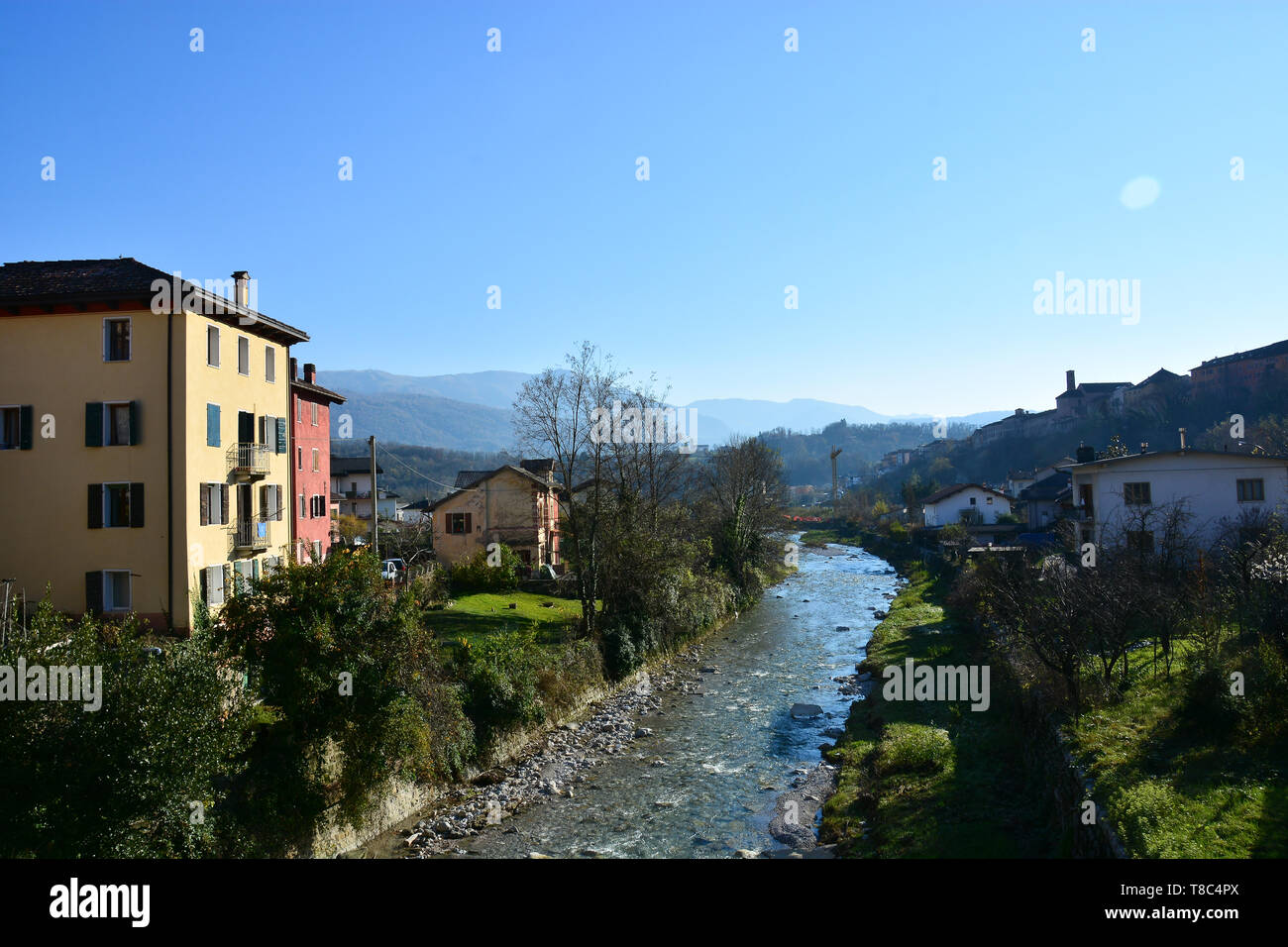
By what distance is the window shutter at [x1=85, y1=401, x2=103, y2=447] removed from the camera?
25812mm

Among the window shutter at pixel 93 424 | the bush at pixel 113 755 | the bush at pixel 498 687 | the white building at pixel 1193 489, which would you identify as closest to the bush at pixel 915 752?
the bush at pixel 498 687

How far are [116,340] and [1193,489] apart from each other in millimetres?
49673

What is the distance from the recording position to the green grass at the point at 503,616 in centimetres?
3269

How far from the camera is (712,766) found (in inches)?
923

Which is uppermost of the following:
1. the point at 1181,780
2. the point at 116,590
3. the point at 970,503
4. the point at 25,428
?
the point at 25,428

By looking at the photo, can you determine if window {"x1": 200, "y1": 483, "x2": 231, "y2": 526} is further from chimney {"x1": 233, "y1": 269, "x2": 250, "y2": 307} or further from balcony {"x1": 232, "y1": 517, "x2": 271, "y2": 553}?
chimney {"x1": 233, "y1": 269, "x2": 250, "y2": 307}

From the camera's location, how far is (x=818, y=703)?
30047mm

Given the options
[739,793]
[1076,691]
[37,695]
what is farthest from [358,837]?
[1076,691]

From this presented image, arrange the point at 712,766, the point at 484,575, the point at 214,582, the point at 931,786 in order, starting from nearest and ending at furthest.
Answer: the point at 931,786 < the point at 712,766 < the point at 214,582 < the point at 484,575

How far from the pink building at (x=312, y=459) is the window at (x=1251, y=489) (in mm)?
48265

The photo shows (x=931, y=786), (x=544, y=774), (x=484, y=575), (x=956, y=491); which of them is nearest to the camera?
(x=931, y=786)

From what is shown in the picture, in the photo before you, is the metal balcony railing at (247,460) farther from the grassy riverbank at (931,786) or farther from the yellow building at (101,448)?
the grassy riverbank at (931,786)

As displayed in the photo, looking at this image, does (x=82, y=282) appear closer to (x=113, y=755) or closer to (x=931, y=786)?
(x=113, y=755)

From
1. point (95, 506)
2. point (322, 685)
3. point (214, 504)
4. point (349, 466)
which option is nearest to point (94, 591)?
point (95, 506)
